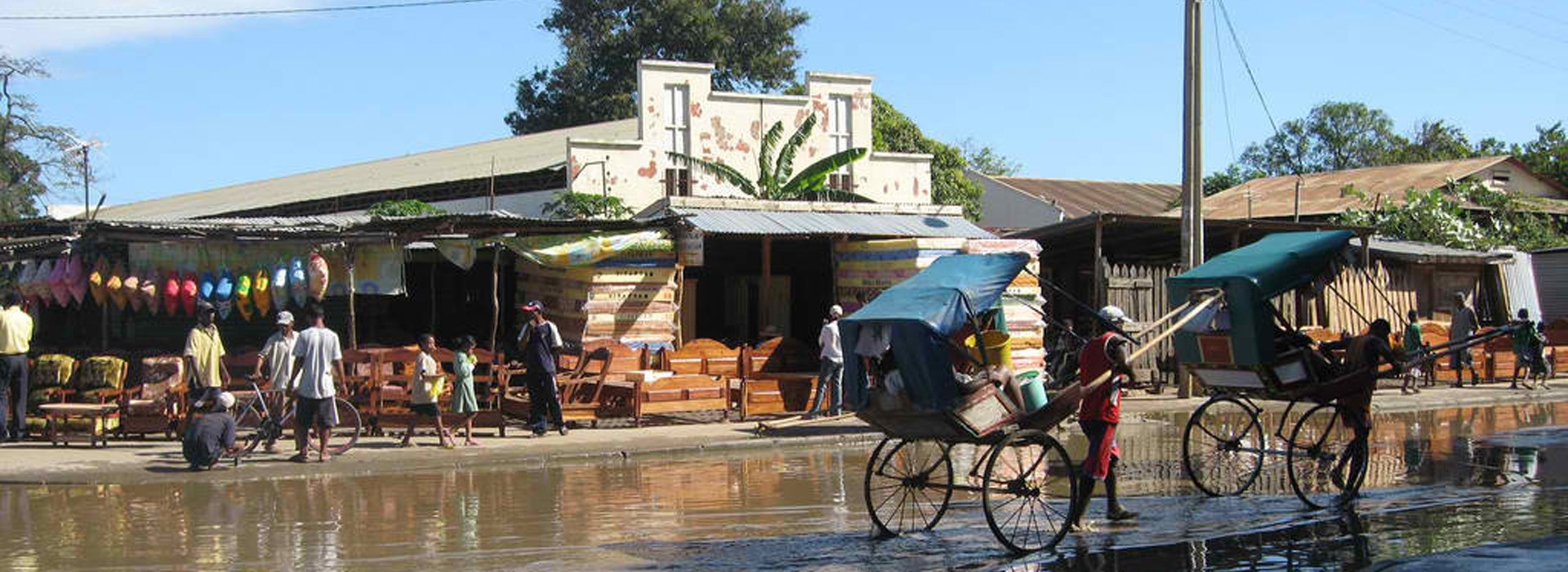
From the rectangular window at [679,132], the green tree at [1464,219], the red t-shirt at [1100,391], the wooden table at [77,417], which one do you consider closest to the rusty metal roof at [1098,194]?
the green tree at [1464,219]

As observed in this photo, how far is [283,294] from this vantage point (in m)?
18.6

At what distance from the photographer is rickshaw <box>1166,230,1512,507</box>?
1183cm

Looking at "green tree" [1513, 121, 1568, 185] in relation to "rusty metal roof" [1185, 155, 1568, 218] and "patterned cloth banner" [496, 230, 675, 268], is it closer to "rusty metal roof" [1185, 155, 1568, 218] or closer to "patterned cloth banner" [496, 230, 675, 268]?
"rusty metal roof" [1185, 155, 1568, 218]

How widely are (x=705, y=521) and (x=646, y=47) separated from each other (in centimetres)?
5080

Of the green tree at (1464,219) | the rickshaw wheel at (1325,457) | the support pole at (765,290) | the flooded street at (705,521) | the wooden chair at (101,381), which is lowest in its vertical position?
the flooded street at (705,521)

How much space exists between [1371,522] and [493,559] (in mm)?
6305

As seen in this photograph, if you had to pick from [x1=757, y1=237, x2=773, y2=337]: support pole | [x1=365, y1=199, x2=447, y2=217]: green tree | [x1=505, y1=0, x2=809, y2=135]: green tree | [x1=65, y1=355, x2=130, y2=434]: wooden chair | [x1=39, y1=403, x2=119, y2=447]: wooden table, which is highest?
[x1=505, y1=0, x2=809, y2=135]: green tree

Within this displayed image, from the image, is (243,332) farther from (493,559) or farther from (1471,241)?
(1471,241)

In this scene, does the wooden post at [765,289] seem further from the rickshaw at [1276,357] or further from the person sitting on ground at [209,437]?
the rickshaw at [1276,357]

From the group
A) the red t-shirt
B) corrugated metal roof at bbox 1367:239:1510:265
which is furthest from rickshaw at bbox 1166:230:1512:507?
corrugated metal roof at bbox 1367:239:1510:265

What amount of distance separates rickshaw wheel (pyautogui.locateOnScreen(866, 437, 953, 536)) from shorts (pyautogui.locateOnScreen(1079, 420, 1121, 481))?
96 centimetres

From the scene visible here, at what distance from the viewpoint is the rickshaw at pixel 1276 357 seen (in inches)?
466

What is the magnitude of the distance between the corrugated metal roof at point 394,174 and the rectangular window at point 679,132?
180 cm

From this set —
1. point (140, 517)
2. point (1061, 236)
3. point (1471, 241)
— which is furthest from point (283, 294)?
point (1471, 241)
